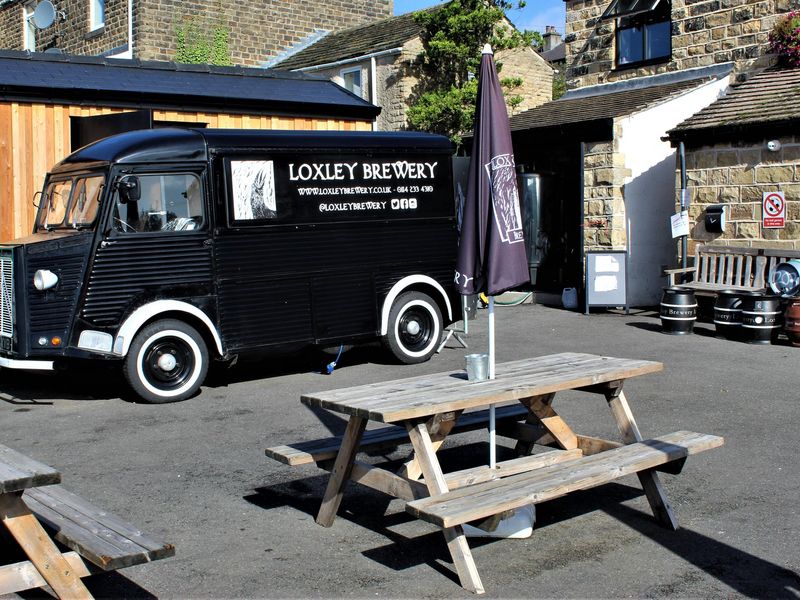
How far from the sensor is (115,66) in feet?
46.5

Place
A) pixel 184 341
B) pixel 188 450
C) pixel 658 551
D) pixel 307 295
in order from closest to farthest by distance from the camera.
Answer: pixel 658 551 → pixel 188 450 → pixel 184 341 → pixel 307 295

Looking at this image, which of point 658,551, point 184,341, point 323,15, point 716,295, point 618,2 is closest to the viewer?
point 658,551

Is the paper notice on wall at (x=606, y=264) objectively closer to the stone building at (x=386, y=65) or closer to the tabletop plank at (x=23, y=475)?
the stone building at (x=386, y=65)

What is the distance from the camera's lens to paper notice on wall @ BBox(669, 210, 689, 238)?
15.4m

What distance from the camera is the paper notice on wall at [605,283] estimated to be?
52.5 ft

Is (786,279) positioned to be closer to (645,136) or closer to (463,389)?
(645,136)

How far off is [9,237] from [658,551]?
1041cm

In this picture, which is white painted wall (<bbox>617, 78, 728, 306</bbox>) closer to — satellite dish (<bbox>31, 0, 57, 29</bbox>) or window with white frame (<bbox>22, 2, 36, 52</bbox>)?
satellite dish (<bbox>31, 0, 57, 29</bbox>)

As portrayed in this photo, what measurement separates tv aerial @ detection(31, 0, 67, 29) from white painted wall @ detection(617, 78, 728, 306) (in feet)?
65.4

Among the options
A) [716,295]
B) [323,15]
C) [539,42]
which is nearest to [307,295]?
[716,295]

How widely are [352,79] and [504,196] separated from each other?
20477 mm

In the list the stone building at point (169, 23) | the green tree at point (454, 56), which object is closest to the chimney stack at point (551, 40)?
the stone building at point (169, 23)

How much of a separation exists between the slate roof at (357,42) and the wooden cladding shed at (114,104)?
8.94 meters

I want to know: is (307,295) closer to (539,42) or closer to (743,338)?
(743,338)
